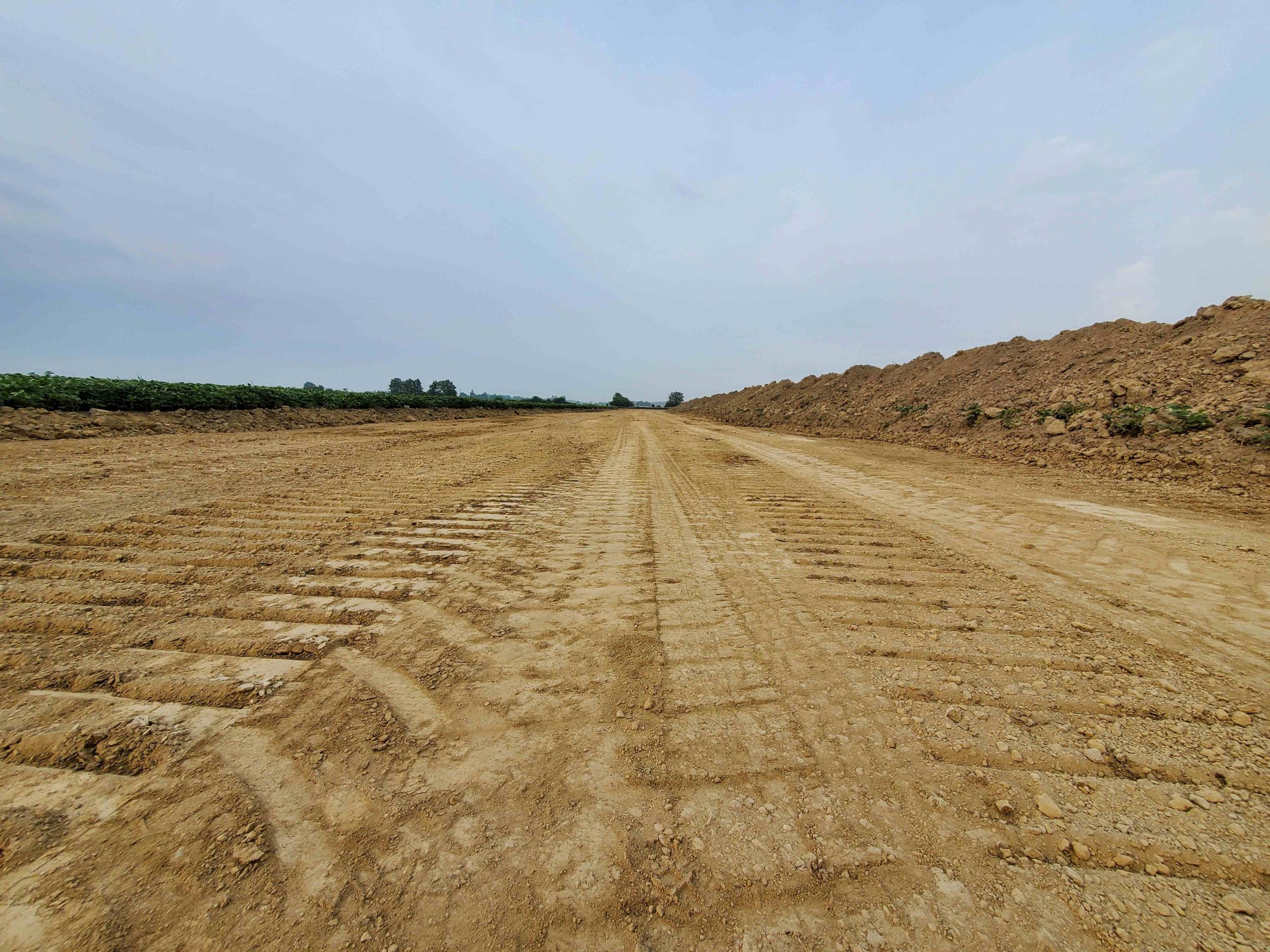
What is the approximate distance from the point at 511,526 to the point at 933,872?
4.16m

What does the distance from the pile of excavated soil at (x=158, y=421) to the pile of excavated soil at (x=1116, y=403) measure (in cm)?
2068

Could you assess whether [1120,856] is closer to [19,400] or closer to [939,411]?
[939,411]

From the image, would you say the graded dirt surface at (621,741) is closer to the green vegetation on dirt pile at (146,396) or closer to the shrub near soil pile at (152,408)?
the shrub near soil pile at (152,408)

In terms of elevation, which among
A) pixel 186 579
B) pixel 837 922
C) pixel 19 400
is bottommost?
pixel 837 922

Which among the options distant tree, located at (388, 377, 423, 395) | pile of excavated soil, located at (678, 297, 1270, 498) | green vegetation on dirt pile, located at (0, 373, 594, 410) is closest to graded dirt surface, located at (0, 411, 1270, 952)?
pile of excavated soil, located at (678, 297, 1270, 498)

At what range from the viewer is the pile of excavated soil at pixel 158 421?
9.42 m

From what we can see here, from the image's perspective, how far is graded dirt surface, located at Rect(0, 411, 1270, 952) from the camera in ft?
4.33

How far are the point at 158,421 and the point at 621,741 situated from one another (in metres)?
16.6

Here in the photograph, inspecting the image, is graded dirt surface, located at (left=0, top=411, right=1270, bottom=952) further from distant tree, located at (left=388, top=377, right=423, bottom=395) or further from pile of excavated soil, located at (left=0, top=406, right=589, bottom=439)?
distant tree, located at (left=388, top=377, right=423, bottom=395)

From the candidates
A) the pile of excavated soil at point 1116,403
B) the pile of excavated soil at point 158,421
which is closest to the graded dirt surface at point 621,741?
the pile of excavated soil at point 1116,403

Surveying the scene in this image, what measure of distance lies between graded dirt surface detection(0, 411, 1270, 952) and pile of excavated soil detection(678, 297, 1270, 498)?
4.67m

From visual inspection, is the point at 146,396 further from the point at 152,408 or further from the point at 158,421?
the point at 158,421

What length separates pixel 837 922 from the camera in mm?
1298

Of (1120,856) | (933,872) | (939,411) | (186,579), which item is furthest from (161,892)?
(939,411)
